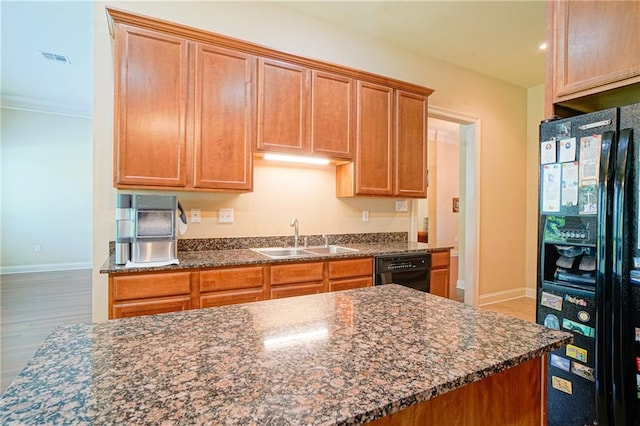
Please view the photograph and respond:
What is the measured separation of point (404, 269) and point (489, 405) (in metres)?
1.97

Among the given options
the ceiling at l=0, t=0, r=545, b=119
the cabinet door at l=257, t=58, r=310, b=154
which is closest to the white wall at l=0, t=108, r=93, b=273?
the ceiling at l=0, t=0, r=545, b=119

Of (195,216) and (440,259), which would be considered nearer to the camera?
(195,216)

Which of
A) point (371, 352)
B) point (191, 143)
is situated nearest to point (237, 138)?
point (191, 143)

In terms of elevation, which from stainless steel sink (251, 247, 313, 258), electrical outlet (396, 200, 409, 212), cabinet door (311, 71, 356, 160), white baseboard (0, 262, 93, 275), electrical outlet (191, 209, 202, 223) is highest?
cabinet door (311, 71, 356, 160)

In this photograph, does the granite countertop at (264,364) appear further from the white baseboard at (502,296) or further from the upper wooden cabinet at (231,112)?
the white baseboard at (502,296)

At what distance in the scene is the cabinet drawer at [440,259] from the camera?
10.1 feet

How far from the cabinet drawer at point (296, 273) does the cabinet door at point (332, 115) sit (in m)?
0.99

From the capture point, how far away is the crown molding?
5541 millimetres

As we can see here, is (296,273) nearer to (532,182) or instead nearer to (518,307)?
(518,307)

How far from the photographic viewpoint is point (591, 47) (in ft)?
6.06

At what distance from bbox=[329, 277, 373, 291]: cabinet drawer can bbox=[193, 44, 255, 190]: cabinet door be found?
102 cm

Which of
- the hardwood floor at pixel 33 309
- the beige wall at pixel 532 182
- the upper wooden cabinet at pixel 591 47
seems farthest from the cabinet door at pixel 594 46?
the hardwood floor at pixel 33 309

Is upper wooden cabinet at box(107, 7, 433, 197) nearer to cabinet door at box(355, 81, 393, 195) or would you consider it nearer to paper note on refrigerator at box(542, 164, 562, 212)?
cabinet door at box(355, 81, 393, 195)

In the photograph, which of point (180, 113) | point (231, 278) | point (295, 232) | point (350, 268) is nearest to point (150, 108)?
point (180, 113)
